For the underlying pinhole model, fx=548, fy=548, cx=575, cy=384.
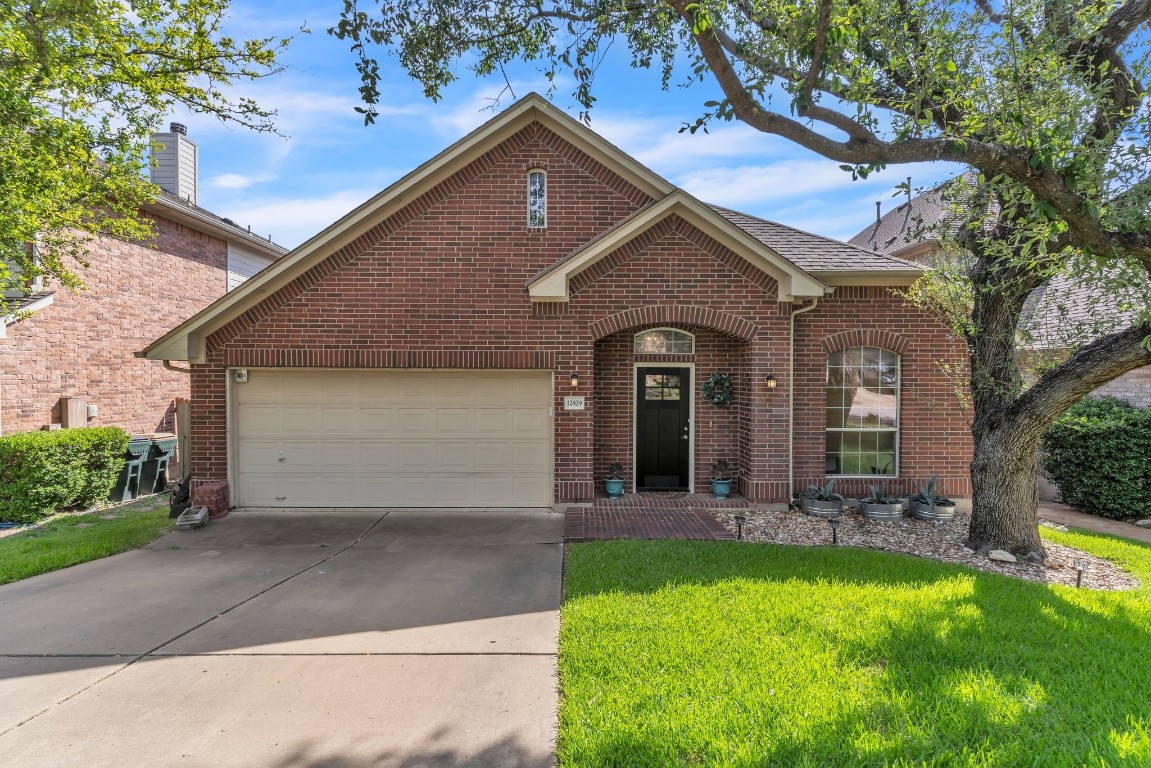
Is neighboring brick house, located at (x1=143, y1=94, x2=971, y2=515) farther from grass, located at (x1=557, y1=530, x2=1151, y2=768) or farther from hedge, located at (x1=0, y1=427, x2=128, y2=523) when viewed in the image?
grass, located at (x1=557, y1=530, x2=1151, y2=768)

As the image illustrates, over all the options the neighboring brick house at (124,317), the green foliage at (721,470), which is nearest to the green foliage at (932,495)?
the green foliage at (721,470)

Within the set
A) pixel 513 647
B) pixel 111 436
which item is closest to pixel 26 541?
pixel 111 436

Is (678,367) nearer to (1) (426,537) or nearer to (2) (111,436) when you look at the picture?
(1) (426,537)

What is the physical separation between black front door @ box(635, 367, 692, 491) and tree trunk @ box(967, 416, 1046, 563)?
13.5 feet

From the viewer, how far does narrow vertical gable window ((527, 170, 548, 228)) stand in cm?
915

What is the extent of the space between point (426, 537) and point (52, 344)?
9165 millimetres

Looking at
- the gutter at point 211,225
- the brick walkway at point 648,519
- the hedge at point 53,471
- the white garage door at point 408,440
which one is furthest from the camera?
the gutter at point 211,225

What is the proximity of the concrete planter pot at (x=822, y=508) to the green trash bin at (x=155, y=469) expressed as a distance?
11.9 meters

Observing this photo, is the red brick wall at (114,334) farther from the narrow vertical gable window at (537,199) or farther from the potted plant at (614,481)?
the potted plant at (614,481)

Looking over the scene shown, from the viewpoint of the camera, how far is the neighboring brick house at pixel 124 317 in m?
10.2

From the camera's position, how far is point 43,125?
7.55 m

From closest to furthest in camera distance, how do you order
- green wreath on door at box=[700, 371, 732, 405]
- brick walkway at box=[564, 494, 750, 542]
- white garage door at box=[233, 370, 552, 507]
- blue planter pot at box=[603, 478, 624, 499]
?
brick walkway at box=[564, 494, 750, 542] < white garage door at box=[233, 370, 552, 507] < blue planter pot at box=[603, 478, 624, 499] < green wreath on door at box=[700, 371, 732, 405]

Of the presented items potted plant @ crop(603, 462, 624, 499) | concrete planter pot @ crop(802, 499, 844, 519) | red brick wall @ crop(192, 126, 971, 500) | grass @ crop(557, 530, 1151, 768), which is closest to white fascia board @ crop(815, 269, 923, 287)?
red brick wall @ crop(192, 126, 971, 500)

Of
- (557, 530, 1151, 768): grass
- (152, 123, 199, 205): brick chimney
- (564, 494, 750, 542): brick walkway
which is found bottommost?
(557, 530, 1151, 768): grass
